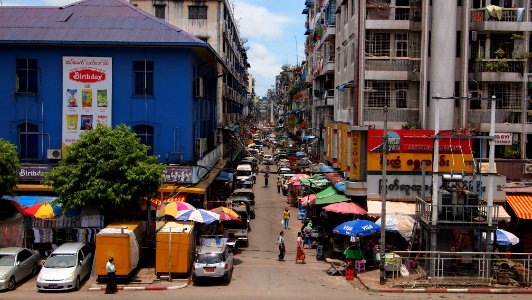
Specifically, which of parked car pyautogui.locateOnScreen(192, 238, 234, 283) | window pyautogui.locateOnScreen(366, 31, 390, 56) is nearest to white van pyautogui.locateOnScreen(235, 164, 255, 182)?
window pyautogui.locateOnScreen(366, 31, 390, 56)

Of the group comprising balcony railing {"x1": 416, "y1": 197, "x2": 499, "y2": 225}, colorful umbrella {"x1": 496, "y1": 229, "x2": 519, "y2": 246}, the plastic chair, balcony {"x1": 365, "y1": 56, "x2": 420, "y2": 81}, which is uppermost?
balcony {"x1": 365, "y1": 56, "x2": 420, "y2": 81}

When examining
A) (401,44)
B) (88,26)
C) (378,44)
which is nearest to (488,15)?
(401,44)

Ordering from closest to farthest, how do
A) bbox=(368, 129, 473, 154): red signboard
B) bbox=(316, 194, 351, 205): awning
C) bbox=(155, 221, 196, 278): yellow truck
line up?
bbox=(155, 221, 196, 278): yellow truck → bbox=(368, 129, 473, 154): red signboard → bbox=(316, 194, 351, 205): awning

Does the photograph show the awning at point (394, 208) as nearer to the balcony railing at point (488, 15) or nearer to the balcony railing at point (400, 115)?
the balcony railing at point (400, 115)

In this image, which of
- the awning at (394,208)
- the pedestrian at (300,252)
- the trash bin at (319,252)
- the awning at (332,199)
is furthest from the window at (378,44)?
the pedestrian at (300,252)

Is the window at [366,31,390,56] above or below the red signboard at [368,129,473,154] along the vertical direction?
above

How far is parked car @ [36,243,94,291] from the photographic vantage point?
2200cm

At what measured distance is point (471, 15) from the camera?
109 feet

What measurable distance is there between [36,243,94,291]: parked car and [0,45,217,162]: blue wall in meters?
9.47

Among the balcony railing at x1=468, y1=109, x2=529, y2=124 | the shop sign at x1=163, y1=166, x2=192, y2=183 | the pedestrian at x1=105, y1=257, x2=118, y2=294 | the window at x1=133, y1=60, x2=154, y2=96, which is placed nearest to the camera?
the pedestrian at x1=105, y1=257, x2=118, y2=294

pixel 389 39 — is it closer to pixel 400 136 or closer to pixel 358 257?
pixel 400 136

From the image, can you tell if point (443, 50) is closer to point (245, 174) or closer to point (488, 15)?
point (488, 15)

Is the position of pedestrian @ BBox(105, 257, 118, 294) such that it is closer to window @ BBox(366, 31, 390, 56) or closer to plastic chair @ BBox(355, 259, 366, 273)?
plastic chair @ BBox(355, 259, 366, 273)

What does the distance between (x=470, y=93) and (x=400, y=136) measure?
636 centimetres
